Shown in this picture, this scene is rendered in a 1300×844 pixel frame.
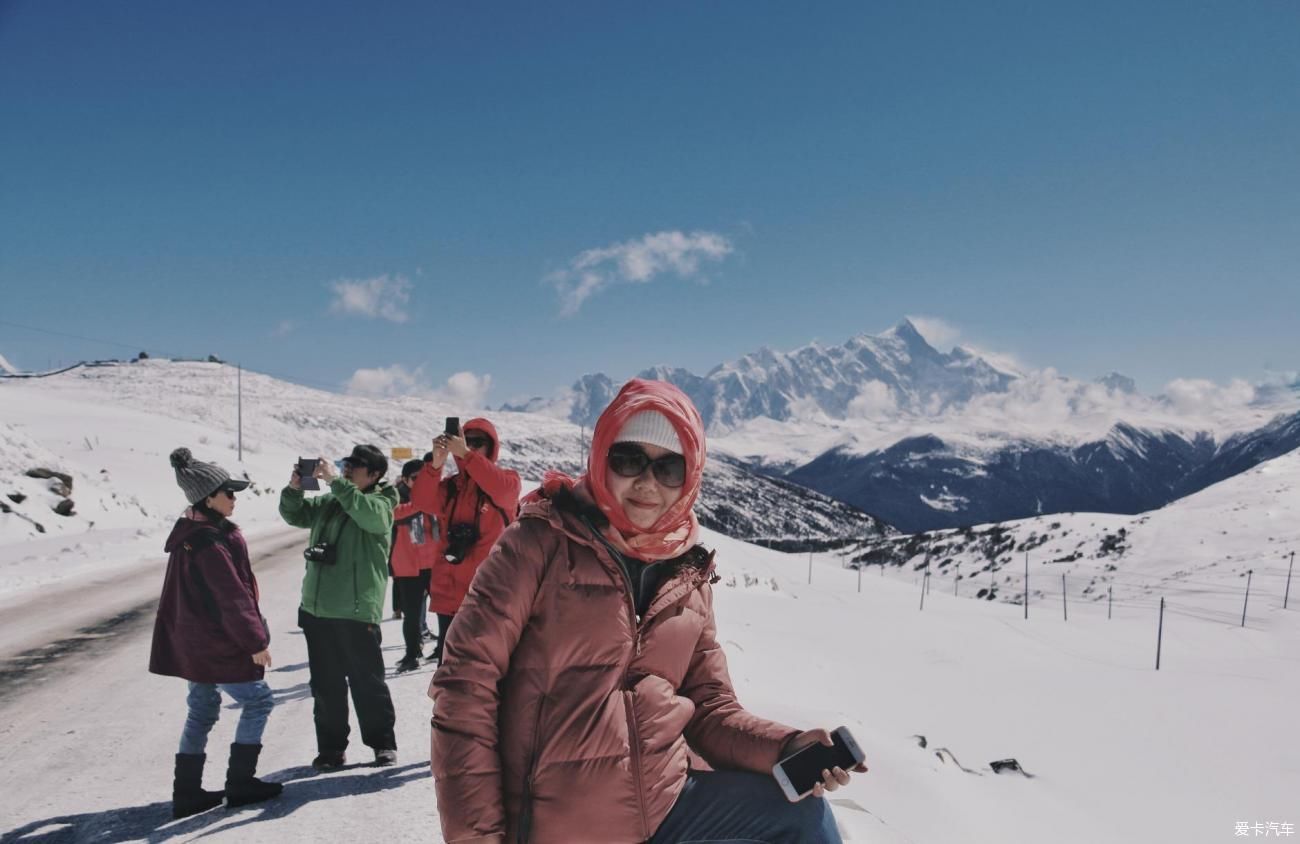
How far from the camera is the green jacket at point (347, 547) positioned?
471 cm

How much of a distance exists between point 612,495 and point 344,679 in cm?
Answer: 368

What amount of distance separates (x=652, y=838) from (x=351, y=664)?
3383mm

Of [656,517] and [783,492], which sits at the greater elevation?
[656,517]

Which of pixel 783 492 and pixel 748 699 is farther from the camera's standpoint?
pixel 783 492

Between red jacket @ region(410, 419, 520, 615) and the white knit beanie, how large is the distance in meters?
3.07

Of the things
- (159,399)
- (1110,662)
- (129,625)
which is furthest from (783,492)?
(129,625)

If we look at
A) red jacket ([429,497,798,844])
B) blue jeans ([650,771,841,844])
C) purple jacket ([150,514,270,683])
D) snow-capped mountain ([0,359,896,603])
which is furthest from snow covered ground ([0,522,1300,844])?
snow-capped mountain ([0,359,896,603])

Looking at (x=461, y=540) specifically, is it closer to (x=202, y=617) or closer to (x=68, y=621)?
(x=202, y=617)

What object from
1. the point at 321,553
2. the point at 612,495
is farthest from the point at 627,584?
the point at 321,553

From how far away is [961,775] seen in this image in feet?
23.5

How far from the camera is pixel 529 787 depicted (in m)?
2.01

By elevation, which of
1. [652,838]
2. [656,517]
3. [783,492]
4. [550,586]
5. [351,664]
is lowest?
[783,492]

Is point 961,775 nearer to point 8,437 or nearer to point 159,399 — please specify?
point 8,437

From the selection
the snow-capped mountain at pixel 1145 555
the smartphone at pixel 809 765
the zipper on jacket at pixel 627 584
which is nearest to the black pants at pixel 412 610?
the zipper on jacket at pixel 627 584
